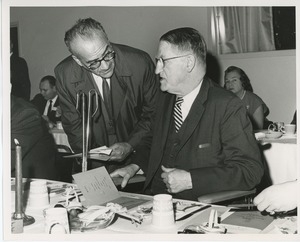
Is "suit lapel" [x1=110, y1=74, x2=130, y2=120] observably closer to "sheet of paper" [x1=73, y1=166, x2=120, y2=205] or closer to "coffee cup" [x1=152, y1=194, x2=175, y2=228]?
"sheet of paper" [x1=73, y1=166, x2=120, y2=205]

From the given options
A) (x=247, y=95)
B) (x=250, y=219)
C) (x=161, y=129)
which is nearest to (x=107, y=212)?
(x=250, y=219)

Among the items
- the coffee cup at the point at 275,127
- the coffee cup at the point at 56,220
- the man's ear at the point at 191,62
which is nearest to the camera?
the coffee cup at the point at 56,220

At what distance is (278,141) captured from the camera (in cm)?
246

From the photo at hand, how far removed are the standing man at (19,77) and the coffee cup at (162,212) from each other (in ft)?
2.30

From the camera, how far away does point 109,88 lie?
74.1 inches

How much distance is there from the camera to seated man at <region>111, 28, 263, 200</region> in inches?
61.8

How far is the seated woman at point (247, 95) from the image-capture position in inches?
96.6

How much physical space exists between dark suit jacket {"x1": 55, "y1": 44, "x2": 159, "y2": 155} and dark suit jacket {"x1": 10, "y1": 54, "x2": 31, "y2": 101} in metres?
0.26

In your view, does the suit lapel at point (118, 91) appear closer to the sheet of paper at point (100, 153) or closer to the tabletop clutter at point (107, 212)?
the sheet of paper at point (100, 153)

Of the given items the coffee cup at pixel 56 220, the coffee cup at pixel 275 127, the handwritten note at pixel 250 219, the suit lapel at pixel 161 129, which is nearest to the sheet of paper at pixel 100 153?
the suit lapel at pixel 161 129

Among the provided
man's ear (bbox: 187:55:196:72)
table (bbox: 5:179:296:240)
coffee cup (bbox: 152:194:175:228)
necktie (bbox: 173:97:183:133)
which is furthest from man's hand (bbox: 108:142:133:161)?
coffee cup (bbox: 152:194:175:228)

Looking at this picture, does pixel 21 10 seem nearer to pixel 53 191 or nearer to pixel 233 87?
pixel 53 191

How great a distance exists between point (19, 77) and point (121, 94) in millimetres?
571

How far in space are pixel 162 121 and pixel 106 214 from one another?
0.73m
